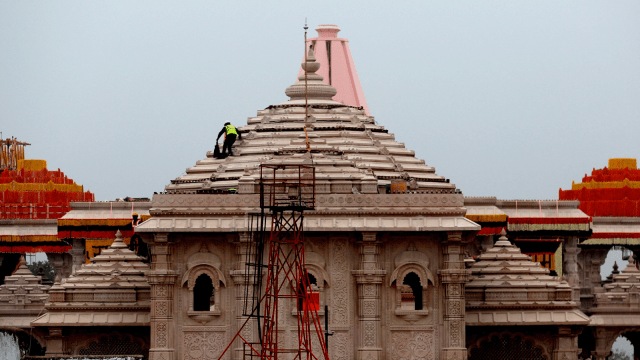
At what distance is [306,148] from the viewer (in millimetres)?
67125

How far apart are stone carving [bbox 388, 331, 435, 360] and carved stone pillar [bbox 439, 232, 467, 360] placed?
315 millimetres

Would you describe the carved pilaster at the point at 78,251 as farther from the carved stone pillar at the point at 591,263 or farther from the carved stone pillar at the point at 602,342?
the carved stone pillar at the point at 591,263

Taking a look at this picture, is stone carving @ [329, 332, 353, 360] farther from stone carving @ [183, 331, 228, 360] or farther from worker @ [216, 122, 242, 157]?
worker @ [216, 122, 242, 157]

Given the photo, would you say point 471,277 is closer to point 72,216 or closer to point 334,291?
point 334,291

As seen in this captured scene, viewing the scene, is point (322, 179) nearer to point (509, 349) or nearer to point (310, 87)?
point (509, 349)

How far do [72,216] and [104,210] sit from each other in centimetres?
84

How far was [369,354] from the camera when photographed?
64938 mm

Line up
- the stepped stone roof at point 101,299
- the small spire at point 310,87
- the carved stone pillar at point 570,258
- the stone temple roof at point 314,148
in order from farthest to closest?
1. the carved stone pillar at point 570,258
2. the small spire at point 310,87
3. the stone temple roof at point 314,148
4. the stepped stone roof at point 101,299

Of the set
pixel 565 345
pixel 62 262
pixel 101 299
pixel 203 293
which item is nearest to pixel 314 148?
pixel 203 293

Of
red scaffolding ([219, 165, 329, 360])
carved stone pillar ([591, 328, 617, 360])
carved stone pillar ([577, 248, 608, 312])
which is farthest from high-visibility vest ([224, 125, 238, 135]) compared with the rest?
carved stone pillar ([577, 248, 608, 312])

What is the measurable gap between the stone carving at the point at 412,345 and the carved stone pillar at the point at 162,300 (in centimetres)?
460

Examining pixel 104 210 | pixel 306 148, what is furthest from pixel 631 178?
pixel 306 148

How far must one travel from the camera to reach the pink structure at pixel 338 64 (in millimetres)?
87562

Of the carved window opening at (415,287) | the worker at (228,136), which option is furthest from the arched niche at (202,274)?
the worker at (228,136)
